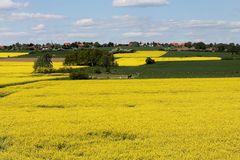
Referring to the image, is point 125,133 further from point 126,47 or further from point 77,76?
point 126,47

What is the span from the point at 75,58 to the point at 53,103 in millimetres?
71983

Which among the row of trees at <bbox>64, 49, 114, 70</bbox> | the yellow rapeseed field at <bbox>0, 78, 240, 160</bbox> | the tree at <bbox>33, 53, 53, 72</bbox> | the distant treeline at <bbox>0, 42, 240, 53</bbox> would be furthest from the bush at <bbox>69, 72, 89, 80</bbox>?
the distant treeline at <bbox>0, 42, 240, 53</bbox>

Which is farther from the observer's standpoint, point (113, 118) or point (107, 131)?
point (113, 118)

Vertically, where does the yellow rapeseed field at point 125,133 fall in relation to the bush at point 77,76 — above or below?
above

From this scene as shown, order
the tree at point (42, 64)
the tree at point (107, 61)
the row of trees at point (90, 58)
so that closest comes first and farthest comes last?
the tree at point (42, 64) → the tree at point (107, 61) → the row of trees at point (90, 58)

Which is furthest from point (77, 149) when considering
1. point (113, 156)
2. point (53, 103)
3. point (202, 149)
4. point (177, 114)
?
point (53, 103)

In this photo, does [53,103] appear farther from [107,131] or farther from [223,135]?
[223,135]

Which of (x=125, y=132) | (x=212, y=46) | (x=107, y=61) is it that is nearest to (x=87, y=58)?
(x=107, y=61)

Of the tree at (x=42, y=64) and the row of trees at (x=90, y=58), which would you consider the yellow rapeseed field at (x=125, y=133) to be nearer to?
the tree at (x=42, y=64)

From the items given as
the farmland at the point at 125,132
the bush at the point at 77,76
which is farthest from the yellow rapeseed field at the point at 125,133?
the bush at the point at 77,76

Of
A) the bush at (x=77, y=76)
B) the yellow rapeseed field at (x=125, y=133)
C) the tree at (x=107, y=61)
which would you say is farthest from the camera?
the tree at (x=107, y=61)

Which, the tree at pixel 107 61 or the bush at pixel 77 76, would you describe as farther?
the tree at pixel 107 61

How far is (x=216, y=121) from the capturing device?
17062 millimetres

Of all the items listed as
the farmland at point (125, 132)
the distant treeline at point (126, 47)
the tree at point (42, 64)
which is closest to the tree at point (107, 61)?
the tree at point (42, 64)
